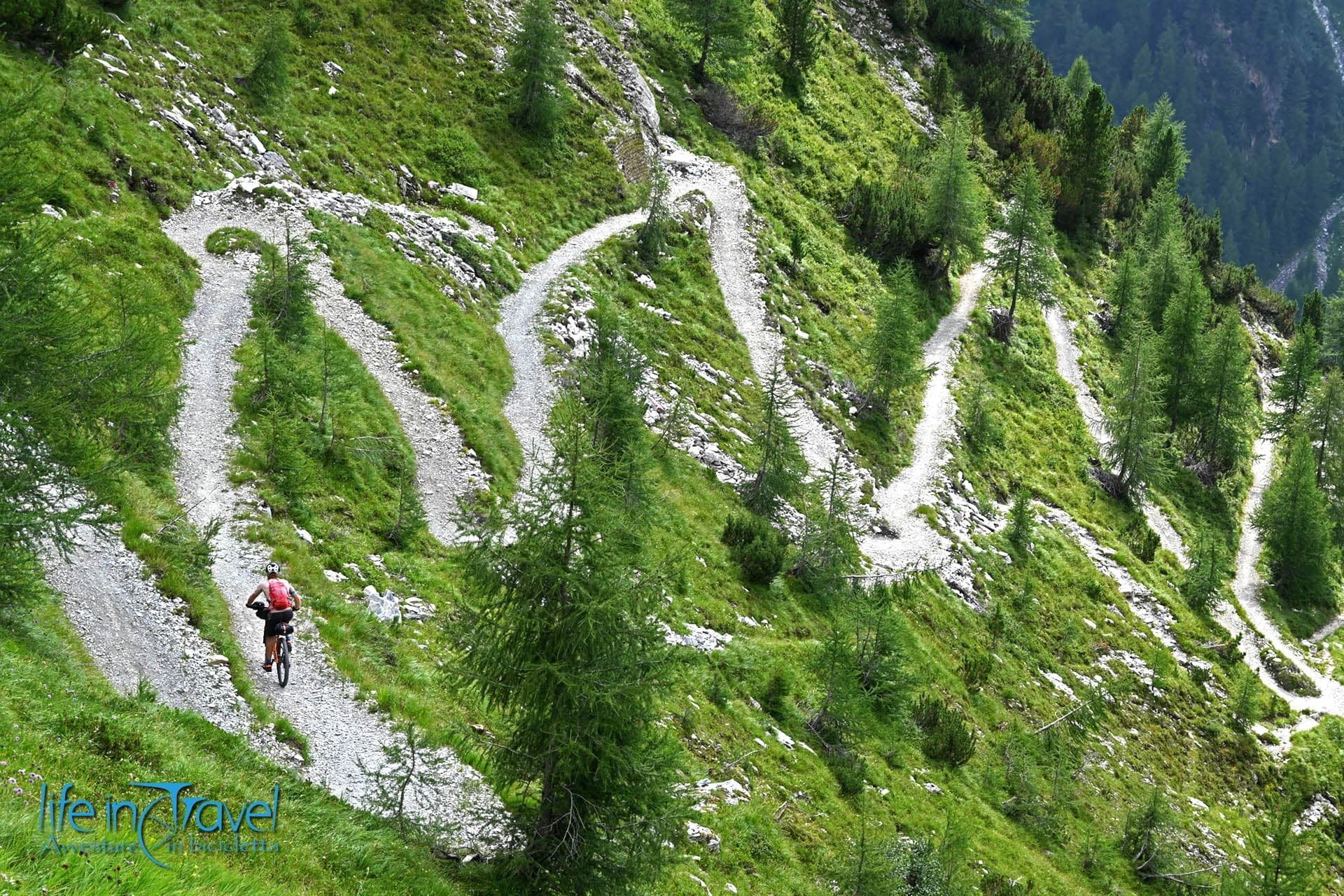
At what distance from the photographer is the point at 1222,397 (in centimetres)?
6378

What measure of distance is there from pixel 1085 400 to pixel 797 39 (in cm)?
3381

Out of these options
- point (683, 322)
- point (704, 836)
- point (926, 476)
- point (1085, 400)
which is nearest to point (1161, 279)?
point (1085, 400)

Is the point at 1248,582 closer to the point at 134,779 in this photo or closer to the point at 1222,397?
the point at 1222,397

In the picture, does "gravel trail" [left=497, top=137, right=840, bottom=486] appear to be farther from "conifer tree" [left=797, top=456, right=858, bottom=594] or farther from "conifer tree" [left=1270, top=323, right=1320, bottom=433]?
"conifer tree" [left=1270, top=323, right=1320, bottom=433]

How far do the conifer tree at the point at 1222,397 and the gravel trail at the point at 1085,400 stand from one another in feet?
30.5

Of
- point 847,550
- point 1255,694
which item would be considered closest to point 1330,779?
point 1255,694

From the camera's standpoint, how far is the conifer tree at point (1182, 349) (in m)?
65.0

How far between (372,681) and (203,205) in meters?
20.0

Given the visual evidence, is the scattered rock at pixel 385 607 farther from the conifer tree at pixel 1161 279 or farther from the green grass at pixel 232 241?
the conifer tree at pixel 1161 279

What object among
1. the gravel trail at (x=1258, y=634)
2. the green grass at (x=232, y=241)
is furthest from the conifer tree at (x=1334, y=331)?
the green grass at (x=232, y=241)

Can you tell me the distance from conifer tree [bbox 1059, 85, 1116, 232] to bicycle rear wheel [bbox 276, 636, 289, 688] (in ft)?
265

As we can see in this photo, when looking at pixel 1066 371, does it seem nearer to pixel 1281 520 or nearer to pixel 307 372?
pixel 1281 520

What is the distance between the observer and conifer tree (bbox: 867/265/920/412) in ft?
144

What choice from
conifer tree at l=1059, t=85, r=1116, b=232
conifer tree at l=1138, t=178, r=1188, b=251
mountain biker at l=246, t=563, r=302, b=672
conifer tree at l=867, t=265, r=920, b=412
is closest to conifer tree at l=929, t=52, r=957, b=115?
conifer tree at l=1059, t=85, r=1116, b=232
